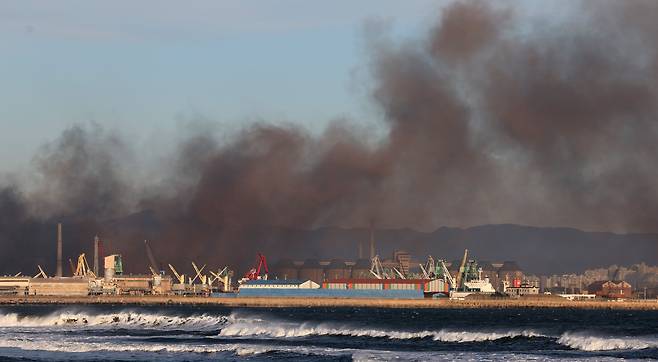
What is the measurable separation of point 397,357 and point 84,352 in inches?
740

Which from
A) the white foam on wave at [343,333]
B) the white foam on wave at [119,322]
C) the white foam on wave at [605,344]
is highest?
the white foam on wave at [119,322]

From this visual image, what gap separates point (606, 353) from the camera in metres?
65.8

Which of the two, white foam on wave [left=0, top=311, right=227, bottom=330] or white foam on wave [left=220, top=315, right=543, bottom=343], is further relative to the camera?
white foam on wave [left=0, top=311, right=227, bottom=330]

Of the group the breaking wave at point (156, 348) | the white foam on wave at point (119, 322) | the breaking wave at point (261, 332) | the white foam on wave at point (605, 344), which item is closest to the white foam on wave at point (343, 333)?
the breaking wave at point (261, 332)

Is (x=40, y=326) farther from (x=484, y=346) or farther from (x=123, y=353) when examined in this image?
(x=484, y=346)

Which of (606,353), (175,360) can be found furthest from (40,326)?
(606,353)

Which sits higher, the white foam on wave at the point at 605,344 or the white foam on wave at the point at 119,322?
the white foam on wave at the point at 119,322

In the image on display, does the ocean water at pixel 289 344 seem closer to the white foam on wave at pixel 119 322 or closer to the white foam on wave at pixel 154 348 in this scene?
the white foam on wave at pixel 154 348

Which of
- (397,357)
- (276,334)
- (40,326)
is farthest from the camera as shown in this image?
(40,326)

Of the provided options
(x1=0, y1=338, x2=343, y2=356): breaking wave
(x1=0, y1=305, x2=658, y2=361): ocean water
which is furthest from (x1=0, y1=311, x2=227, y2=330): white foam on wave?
(x1=0, y1=338, x2=343, y2=356): breaking wave

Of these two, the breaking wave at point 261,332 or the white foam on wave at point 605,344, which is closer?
the white foam on wave at point 605,344

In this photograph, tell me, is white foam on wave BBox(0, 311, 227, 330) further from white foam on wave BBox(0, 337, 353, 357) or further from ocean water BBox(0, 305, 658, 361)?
white foam on wave BBox(0, 337, 353, 357)

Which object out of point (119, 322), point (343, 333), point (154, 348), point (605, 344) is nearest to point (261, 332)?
point (343, 333)

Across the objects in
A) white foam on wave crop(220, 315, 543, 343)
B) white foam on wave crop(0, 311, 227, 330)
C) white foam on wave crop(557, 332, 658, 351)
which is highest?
white foam on wave crop(0, 311, 227, 330)
